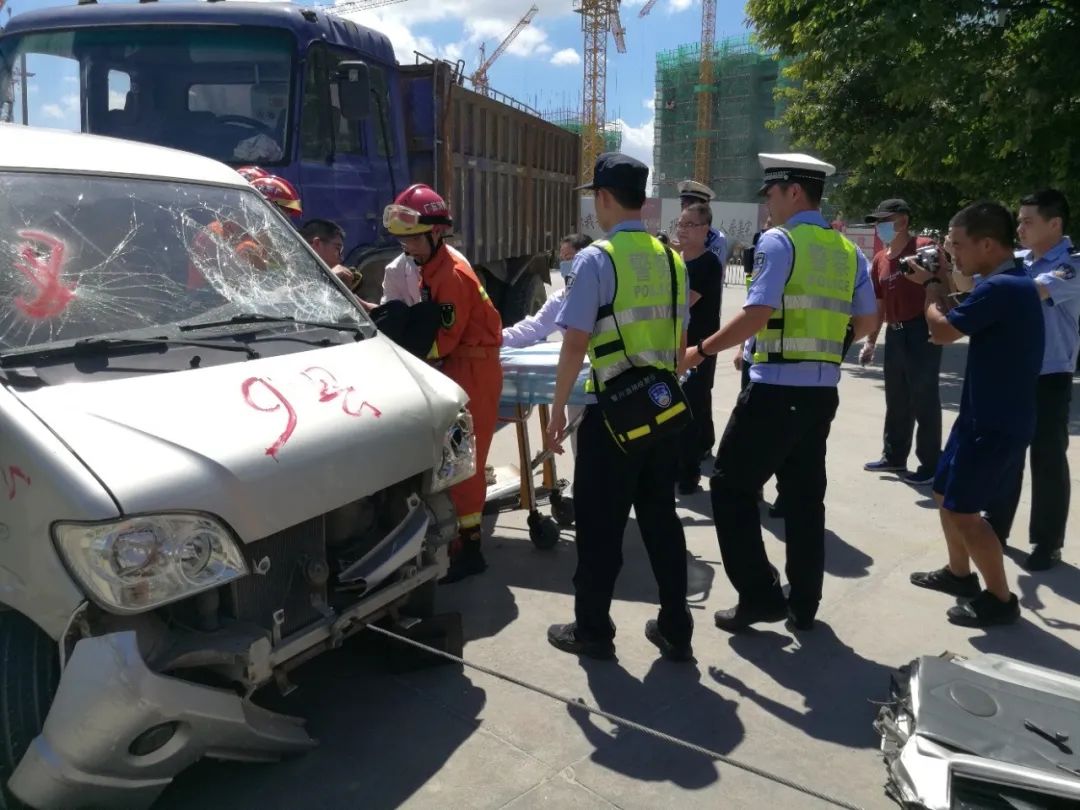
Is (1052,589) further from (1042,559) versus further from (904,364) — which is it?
(904,364)

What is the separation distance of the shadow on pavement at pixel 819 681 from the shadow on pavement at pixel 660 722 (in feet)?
0.53

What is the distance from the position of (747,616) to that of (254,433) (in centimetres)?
235

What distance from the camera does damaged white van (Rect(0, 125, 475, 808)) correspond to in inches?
91.7

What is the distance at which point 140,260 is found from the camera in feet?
10.8

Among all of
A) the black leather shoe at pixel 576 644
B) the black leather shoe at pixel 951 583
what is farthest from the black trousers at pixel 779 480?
the black leather shoe at pixel 951 583

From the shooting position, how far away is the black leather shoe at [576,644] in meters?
3.79

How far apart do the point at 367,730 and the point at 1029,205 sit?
4024 millimetres

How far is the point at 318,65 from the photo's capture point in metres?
6.23

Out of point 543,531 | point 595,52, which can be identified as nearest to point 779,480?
point 543,531

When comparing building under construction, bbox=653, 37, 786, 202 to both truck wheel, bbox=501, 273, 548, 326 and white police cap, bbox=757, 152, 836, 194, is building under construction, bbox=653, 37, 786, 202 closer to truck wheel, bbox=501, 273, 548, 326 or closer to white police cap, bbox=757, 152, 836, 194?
truck wheel, bbox=501, 273, 548, 326

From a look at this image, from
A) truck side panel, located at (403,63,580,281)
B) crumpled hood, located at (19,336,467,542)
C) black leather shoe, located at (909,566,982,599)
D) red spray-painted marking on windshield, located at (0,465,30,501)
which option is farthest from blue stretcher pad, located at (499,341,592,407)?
truck side panel, located at (403,63,580,281)

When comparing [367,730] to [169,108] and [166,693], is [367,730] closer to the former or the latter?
[166,693]

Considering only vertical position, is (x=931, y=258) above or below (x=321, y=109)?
below

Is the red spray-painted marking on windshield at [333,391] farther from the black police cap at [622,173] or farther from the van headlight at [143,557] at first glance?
the black police cap at [622,173]
